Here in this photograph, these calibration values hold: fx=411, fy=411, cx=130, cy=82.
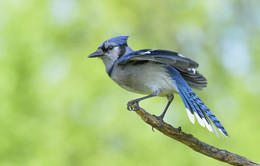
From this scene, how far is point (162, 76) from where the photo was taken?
12.5 feet

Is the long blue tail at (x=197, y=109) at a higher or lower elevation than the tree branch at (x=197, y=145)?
higher

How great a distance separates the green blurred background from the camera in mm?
5867

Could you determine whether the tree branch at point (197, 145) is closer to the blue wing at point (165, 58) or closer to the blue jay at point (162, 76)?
the blue jay at point (162, 76)

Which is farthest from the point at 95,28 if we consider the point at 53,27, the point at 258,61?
the point at 258,61

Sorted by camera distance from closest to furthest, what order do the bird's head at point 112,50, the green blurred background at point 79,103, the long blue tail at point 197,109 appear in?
the long blue tail at point 197,109
the bird's head at point 112,50
the green blurred background at point 79,103

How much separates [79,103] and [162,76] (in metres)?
2.68

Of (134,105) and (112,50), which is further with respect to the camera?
(112,50)

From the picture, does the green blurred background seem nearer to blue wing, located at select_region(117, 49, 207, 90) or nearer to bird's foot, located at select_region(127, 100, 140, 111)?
blue wing, located at select_region(117, 49, 207, 90)

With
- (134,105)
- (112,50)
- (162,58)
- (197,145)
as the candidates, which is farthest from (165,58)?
(112,50)

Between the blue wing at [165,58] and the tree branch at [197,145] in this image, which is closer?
the tree branch at [197,145]

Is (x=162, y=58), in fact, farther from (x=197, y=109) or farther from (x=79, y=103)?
(x=79, y=103)

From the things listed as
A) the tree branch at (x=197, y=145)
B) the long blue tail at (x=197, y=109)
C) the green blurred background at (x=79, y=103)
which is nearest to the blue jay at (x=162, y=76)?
the long blue tail at (x=197, y=109)

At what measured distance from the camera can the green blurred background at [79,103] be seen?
5.87m

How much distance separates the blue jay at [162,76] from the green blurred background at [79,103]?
1993mm
